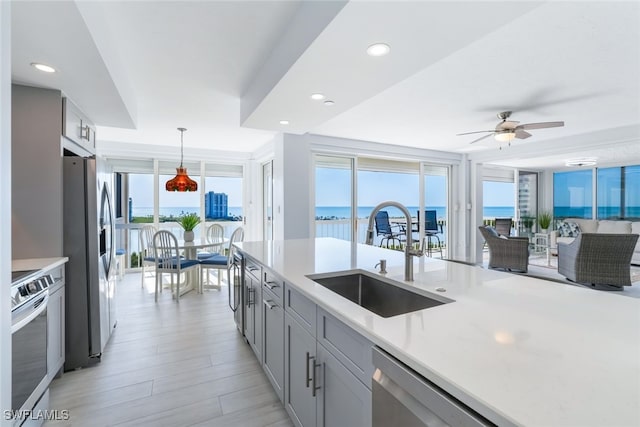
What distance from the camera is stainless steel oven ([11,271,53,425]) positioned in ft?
4.96

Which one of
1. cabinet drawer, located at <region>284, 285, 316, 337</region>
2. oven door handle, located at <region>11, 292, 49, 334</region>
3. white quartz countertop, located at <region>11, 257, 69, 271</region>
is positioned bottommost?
oven door handle, located at <region>11, 292, 49, 334</region>

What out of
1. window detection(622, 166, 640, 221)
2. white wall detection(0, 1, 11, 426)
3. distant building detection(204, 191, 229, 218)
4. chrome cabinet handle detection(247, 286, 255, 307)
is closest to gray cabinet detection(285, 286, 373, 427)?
chrome cabinet handle detection(247, 286, 255, 307)

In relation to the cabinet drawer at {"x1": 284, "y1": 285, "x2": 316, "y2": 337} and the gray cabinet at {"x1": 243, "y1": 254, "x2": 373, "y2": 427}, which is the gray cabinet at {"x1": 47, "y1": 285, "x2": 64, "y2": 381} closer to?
the gray cabinet at {"x1": 243, "y1": 254, "x2": 373, "y2": 427}

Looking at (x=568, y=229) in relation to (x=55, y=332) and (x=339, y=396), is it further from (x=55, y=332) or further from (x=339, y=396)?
(x=55, y=332)

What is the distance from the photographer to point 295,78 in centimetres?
220

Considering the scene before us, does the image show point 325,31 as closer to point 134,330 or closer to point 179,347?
point 179,347

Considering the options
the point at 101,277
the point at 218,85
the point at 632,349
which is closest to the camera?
the point at 632,349

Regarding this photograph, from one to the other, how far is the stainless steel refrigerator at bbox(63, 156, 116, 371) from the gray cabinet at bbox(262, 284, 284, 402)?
145 centimetres

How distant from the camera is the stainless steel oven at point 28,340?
1.51 m

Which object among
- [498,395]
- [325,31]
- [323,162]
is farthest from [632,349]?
[323,162]

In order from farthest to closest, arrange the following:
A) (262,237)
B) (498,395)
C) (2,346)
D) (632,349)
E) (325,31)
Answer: (262,237)
(325,31)
(2,346)
(632,349)
(498,395)

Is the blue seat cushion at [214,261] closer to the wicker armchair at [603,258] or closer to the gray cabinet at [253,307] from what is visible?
the gray cabinet at [253,307]

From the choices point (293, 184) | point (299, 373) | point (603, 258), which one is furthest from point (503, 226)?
point (299, 373)

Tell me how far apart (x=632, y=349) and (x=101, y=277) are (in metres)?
3.18
